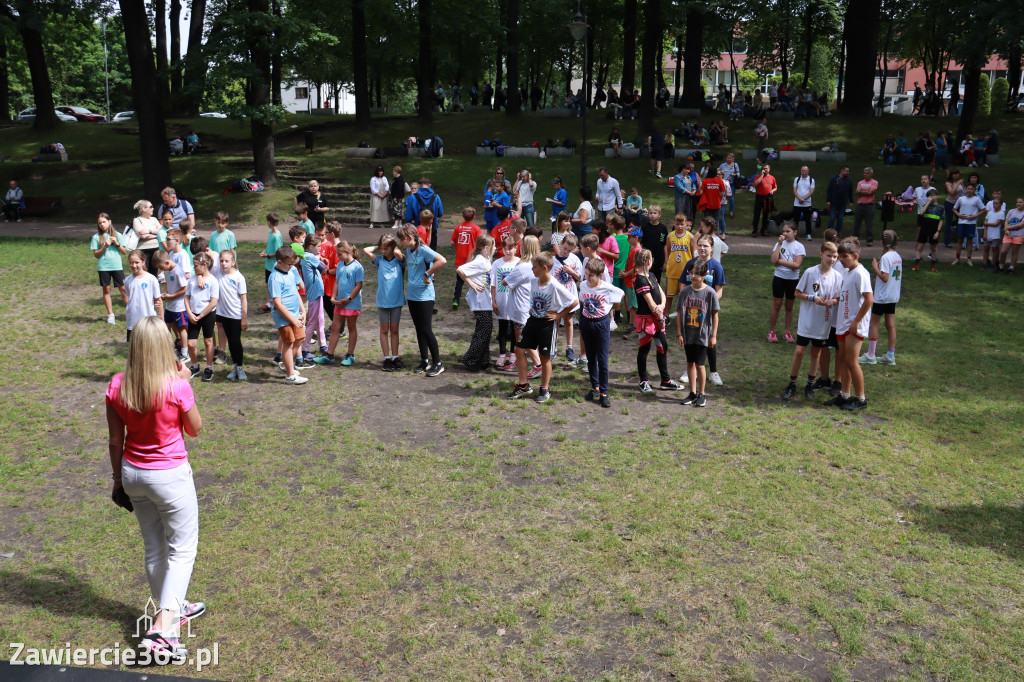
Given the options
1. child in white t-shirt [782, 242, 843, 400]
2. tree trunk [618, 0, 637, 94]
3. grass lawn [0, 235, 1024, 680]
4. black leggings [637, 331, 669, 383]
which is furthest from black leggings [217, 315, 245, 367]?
tree trunk [618, 0, 637, 94]

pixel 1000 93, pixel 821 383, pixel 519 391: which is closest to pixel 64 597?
pixel 519 391

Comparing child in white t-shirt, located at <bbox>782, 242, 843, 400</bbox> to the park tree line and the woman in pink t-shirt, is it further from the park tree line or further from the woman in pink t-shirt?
the park tree line

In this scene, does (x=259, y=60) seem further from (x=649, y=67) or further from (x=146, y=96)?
(x=649, y=67)

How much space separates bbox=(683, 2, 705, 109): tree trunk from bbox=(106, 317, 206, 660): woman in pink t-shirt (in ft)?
114

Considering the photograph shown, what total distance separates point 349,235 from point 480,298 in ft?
40.6

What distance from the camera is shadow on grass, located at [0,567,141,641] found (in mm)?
5652

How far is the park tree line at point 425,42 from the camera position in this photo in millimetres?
25500

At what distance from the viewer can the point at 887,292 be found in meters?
11.4

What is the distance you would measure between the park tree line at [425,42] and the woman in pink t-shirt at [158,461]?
892 inches

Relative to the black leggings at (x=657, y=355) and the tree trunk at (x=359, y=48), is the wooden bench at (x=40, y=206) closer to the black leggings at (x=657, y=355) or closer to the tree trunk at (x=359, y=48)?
the tree trunk at (x=359, y=48)

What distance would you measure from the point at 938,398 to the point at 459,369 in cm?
640

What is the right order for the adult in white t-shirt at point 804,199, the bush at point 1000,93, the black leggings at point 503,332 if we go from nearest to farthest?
the black leggings at point 503,332 < the adult in white t-shirt at point 804,199 < the bush at point 1000,93

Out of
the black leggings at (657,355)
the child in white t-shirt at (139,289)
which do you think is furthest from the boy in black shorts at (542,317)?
the child in white t-shirt at (139,289)

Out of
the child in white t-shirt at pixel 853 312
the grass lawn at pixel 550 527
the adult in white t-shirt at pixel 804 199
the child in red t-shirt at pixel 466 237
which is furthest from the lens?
the adult in white t-shirt at pixel 804 199
